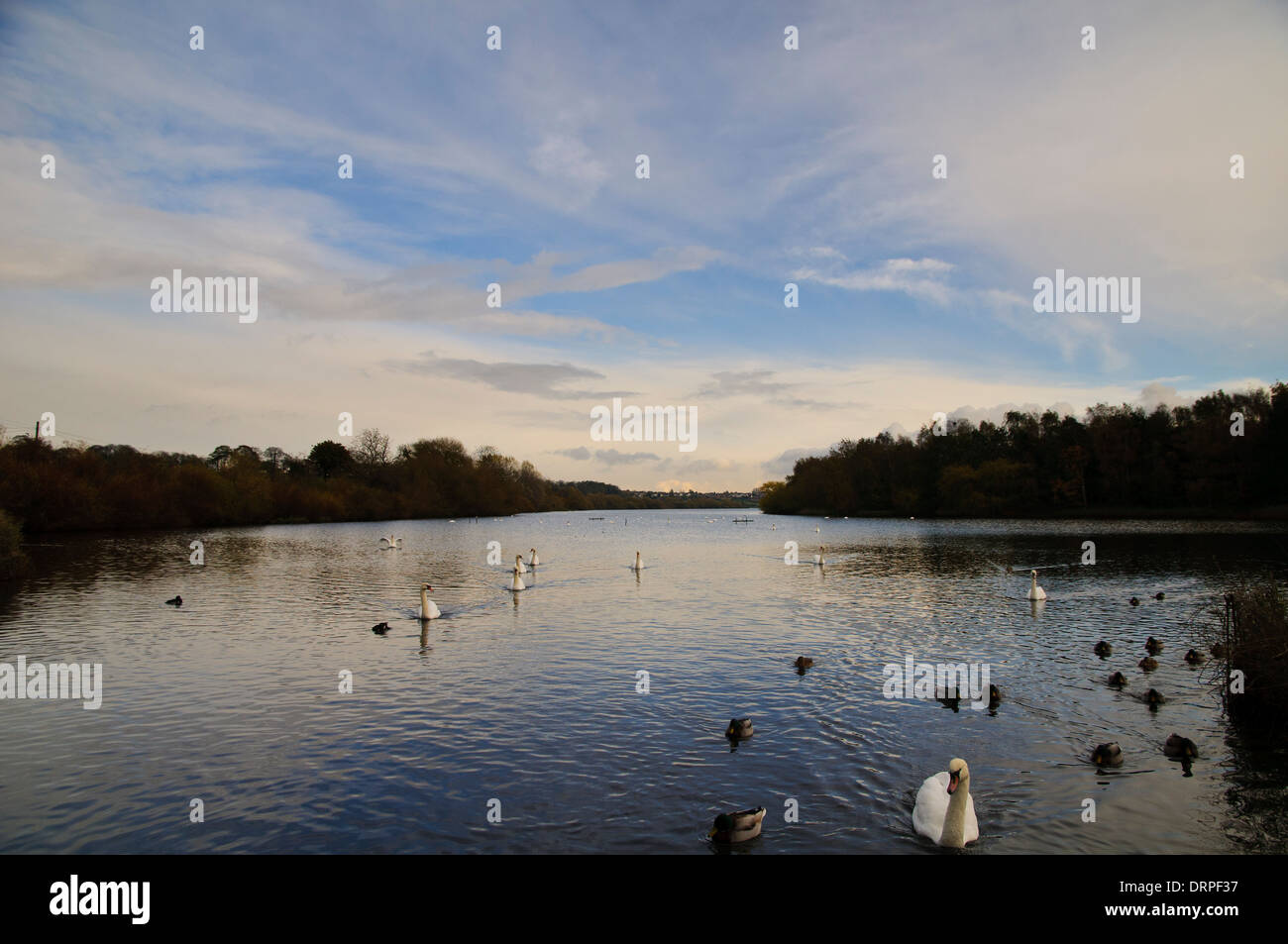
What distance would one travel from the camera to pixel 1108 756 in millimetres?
10195

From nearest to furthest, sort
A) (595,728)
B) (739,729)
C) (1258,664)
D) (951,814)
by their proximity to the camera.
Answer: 1. (951,814)
2. (739,729)
3. (1258,664)
4. (595,728)

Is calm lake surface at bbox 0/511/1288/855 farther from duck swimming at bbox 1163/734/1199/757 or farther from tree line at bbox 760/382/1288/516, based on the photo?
tree line at bbox 760/382/1288/516

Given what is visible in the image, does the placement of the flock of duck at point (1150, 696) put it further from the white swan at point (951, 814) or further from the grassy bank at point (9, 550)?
the grassy bank at point (9, 550)

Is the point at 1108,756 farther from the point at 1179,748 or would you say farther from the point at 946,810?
the point at 946,810

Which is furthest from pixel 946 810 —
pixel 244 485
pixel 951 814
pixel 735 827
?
pixel 244 485

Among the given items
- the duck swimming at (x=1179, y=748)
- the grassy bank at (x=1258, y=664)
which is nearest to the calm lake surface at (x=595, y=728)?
the duck swimming at (x=1179, y=748)

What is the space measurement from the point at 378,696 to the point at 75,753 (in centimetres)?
477

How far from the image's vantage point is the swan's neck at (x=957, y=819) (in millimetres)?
7770

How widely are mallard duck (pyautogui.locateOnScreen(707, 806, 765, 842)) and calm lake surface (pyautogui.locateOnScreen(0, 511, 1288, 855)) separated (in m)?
0.19

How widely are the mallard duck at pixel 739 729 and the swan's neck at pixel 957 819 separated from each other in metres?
3.89

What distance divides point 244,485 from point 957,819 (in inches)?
3685

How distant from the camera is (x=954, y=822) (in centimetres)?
782
